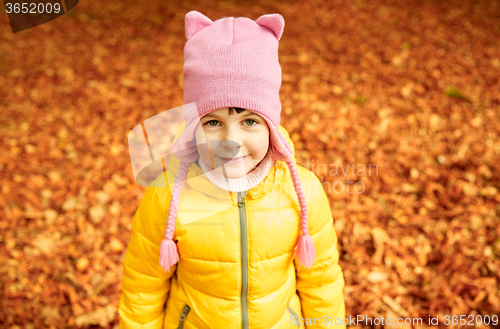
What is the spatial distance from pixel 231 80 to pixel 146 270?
0.97 m

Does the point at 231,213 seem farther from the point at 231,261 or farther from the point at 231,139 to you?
the point at 231,139

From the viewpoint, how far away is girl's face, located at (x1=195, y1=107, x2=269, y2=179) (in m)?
1.39

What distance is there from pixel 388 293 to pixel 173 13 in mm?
6484

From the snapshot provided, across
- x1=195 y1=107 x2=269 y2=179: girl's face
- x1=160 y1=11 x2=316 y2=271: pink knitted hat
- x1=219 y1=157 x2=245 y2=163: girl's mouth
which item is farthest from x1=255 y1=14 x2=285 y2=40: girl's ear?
x1=219 y1=157 x2=245 y2=163: girl's mouth

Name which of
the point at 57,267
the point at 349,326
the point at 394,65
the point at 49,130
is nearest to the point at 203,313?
the point at 349,326

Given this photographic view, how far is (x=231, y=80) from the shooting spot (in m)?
1.38

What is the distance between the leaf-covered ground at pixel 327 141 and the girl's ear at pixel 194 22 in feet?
7.76

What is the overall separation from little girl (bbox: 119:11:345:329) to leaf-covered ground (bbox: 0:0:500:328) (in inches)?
54.7

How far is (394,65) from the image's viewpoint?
550cm

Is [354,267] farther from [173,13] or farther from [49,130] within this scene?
[173,13]
